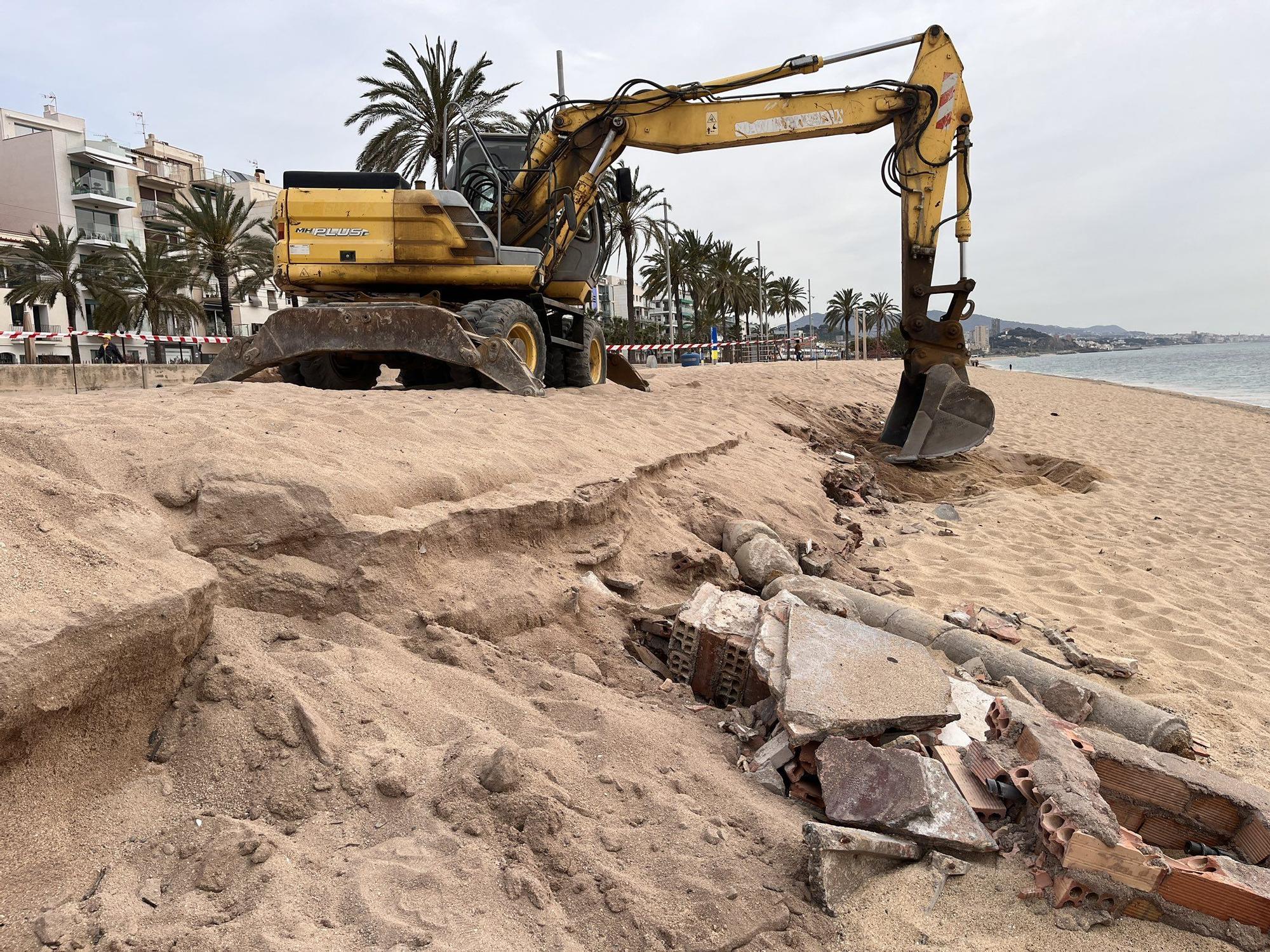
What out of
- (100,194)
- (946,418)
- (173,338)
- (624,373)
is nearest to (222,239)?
(173,338)

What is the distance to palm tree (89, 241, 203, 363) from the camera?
104 feet

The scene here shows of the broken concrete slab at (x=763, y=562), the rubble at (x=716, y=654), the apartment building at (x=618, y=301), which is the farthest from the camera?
the apartment building at (x=618, y=301)

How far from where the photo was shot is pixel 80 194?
135 ft

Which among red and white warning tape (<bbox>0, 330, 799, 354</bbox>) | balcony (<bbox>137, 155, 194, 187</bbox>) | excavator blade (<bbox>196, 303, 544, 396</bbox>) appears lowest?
red and white warning tape (<bbox>0, 330, 799, 354</bbox>)

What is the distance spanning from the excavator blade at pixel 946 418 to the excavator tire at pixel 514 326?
429cm

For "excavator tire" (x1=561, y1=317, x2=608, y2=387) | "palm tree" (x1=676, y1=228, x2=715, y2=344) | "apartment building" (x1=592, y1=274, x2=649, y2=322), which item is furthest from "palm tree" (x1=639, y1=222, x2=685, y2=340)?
"excavator tire" (x1=561, y1=317, x2=608, y2=387)

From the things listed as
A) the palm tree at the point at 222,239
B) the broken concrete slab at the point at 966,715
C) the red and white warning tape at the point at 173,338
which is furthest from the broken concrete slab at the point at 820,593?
the palm tree at the point at 222,239

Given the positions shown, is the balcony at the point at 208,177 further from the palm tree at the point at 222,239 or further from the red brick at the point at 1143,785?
the red brick at the point at 1143,785

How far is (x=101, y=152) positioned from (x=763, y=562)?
50.0 m

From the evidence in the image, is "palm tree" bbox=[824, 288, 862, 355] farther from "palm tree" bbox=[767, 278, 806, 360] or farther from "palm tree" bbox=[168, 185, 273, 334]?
"palm tree" bbox=[168, 185, 273, 334]

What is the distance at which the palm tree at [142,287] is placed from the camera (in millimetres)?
Answer: 31578

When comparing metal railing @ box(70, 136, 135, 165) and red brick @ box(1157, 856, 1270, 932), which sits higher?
metal railing @ box(70, 136, 135, 165)

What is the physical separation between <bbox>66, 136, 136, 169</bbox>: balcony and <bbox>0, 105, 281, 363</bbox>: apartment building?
5 cm

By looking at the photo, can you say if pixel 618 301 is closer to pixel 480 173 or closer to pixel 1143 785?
pixel 480 173
